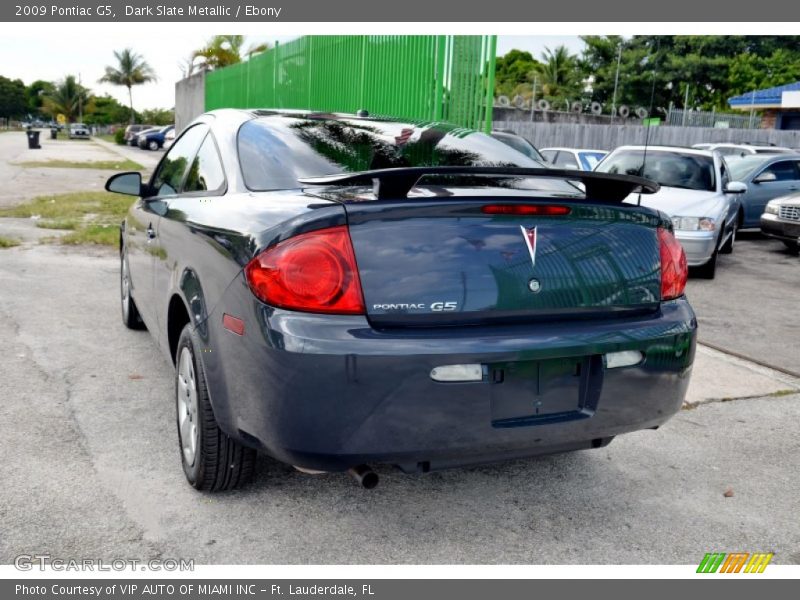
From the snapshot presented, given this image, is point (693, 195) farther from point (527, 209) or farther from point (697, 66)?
point (697, 66)

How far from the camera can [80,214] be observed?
12.9 m

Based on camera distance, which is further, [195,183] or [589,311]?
[195,183]

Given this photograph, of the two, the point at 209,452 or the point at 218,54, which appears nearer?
the point at 209,452

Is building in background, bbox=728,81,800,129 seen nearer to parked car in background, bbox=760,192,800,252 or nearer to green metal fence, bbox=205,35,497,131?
parked car in background, bbox=760,192,800,252

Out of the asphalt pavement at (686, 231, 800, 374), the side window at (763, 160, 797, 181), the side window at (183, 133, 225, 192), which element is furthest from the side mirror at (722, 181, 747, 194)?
the side window at (183, 133, 225, 192)

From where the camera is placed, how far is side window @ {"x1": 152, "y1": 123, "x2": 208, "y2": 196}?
4293 millimetres

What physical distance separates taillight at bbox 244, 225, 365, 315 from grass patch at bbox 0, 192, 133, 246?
25.8 ft

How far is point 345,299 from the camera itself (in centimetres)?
263

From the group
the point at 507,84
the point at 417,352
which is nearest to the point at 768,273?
the point at 417,352

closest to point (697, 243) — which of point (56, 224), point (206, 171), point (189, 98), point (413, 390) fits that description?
point (206, 171)

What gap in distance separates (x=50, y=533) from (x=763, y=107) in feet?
126

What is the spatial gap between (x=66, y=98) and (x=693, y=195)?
107571 millimetres
